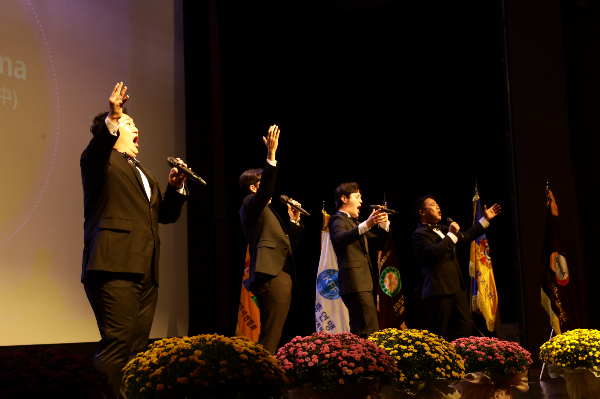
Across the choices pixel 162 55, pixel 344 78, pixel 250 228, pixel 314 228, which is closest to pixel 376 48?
pixel 344 78

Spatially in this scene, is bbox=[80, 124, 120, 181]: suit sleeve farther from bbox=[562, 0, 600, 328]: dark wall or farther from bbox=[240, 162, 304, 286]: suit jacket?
bbox=[562, 0, 600, 328]: dark wall

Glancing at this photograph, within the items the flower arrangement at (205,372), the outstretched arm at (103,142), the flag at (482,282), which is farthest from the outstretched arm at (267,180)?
the flag at (482,282)

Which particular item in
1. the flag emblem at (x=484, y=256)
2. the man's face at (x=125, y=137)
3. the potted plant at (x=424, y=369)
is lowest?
the potted plant at (x=424, y=369)

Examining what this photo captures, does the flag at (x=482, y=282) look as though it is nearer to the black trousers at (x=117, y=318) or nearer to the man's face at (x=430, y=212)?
the man's face at (x=430, y=212)

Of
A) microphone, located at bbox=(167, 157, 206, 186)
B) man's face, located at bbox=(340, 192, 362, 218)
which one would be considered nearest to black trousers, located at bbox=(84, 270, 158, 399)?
microphone, located at bbox=(167, 157, 206, 186)

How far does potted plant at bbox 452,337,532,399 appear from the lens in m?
3.18

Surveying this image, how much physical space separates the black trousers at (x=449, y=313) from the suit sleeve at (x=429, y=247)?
314 millimetres

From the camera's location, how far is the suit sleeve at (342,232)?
4070 mm

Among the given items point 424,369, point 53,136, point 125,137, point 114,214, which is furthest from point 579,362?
point 53,136

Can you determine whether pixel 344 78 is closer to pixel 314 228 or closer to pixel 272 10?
pixel 272 10

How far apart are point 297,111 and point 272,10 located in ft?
3.69

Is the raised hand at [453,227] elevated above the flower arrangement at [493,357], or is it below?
above

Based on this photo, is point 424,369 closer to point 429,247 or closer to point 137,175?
point 137,175

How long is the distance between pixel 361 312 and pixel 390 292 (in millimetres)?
2415
